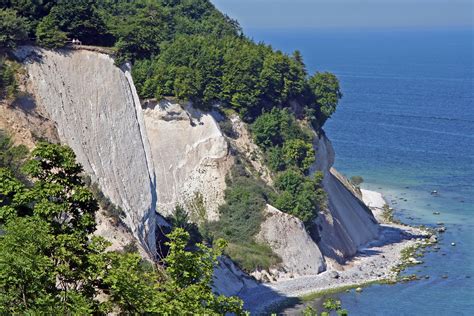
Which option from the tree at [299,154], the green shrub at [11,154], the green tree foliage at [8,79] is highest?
the green tree foliage at [8,79]

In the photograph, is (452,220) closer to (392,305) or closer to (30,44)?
(392,305)

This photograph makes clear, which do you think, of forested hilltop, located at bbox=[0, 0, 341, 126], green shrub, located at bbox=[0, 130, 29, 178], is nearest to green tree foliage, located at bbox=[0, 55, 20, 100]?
forested hilltop, located at bbox=[0, 0, 341, 126]

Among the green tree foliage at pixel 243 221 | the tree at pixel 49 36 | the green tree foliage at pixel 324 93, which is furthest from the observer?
the green tree foliage at pixel 324 93

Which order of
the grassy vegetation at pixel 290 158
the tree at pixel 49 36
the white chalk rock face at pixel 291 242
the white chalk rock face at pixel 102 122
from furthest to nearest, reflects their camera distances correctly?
the grassy vegetation at pixel 290 158 → the white chalk rock face at pixel 291 242 → the tree at pixel 49 36 → the white chalk rock face at pixel 102 122

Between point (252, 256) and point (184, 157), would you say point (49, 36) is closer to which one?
point (184, 157)

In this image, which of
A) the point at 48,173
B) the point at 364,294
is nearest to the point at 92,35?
the point at 364,294

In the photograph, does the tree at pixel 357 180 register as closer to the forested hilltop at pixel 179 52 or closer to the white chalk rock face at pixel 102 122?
the forested hilltop at pixel 179 52

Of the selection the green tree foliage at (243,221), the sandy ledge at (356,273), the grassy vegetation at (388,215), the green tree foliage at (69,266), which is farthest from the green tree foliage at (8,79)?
the grassy vegetation at (388,215)
